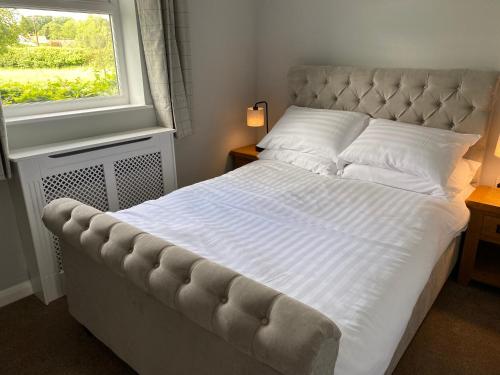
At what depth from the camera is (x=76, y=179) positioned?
2211mm

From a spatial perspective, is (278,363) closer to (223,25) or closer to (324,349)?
(324,349)

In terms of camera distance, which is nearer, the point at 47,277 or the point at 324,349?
the point at 324,349

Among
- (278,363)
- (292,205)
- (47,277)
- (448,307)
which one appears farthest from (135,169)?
(448,307)

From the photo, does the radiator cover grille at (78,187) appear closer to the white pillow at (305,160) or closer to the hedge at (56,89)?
the hedge at (56,89)

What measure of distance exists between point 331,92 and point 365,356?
2116 mm

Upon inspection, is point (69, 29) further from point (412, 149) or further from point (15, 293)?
point (412, 149)

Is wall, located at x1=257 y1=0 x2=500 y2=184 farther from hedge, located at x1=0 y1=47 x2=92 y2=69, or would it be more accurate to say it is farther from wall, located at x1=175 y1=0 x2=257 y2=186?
hedge, located at x1=0 y1=47 x2=92 y2=69

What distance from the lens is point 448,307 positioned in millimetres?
2107

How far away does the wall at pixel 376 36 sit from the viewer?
2.32 metres

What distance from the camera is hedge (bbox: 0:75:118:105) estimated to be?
7.33 ft

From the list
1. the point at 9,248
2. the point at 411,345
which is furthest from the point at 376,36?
the point at 9,248

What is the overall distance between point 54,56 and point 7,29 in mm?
274

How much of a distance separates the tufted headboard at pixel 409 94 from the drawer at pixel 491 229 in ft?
1.55

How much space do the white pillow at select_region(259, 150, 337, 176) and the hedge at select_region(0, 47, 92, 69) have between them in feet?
4.60
